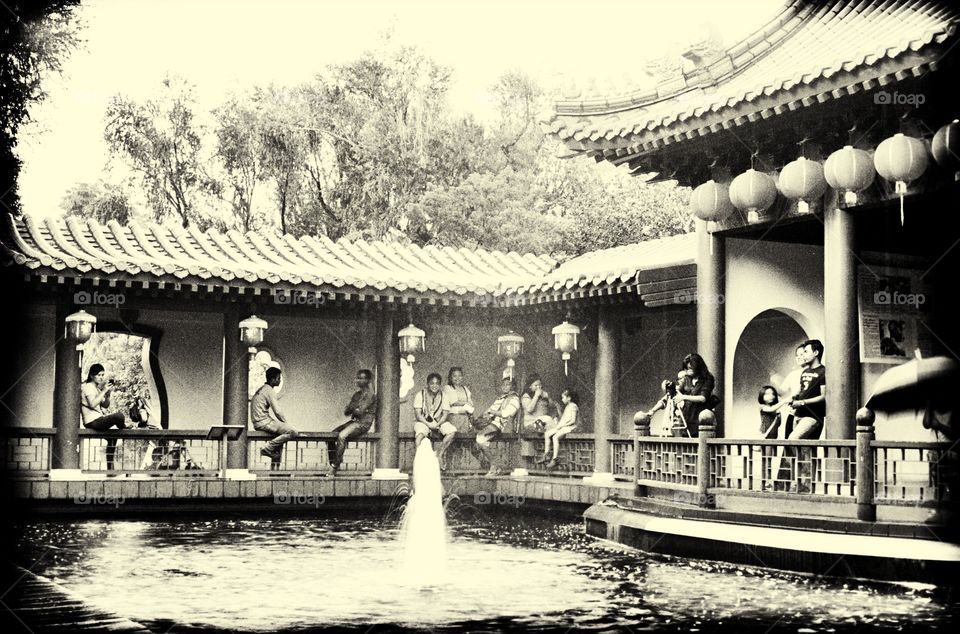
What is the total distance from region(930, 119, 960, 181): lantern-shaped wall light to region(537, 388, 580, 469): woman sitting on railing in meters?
7.48

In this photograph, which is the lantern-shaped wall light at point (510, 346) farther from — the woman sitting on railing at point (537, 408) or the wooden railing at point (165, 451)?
the wooden railing at point (165, 451)

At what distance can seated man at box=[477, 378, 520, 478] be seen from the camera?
16.7 meters

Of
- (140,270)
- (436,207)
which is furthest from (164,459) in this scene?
(436,207)

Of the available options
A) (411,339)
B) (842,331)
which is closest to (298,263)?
(411,339)

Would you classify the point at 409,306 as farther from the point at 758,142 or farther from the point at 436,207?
the point at 436,207

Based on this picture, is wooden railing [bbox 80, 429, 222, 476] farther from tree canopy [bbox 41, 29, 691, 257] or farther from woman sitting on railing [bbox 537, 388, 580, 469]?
tree canopy [bbox 41, 29, 691, 257]

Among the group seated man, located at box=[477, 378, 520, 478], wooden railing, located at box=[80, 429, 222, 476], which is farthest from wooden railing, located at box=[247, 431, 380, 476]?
seated man, located at box=[477, 378, 520, 478]

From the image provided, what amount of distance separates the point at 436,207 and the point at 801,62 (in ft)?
53.8

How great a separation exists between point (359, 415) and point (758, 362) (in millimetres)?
5474

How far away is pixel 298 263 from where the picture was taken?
16.7 metres

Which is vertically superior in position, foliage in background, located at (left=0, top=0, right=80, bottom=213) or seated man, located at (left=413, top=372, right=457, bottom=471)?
foliage in background, located at (left=0, top=0, right=80, bottom=213)

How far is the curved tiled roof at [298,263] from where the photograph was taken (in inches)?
556

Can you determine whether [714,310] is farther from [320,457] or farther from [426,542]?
[320,457]

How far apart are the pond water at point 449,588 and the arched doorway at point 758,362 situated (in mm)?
2808
